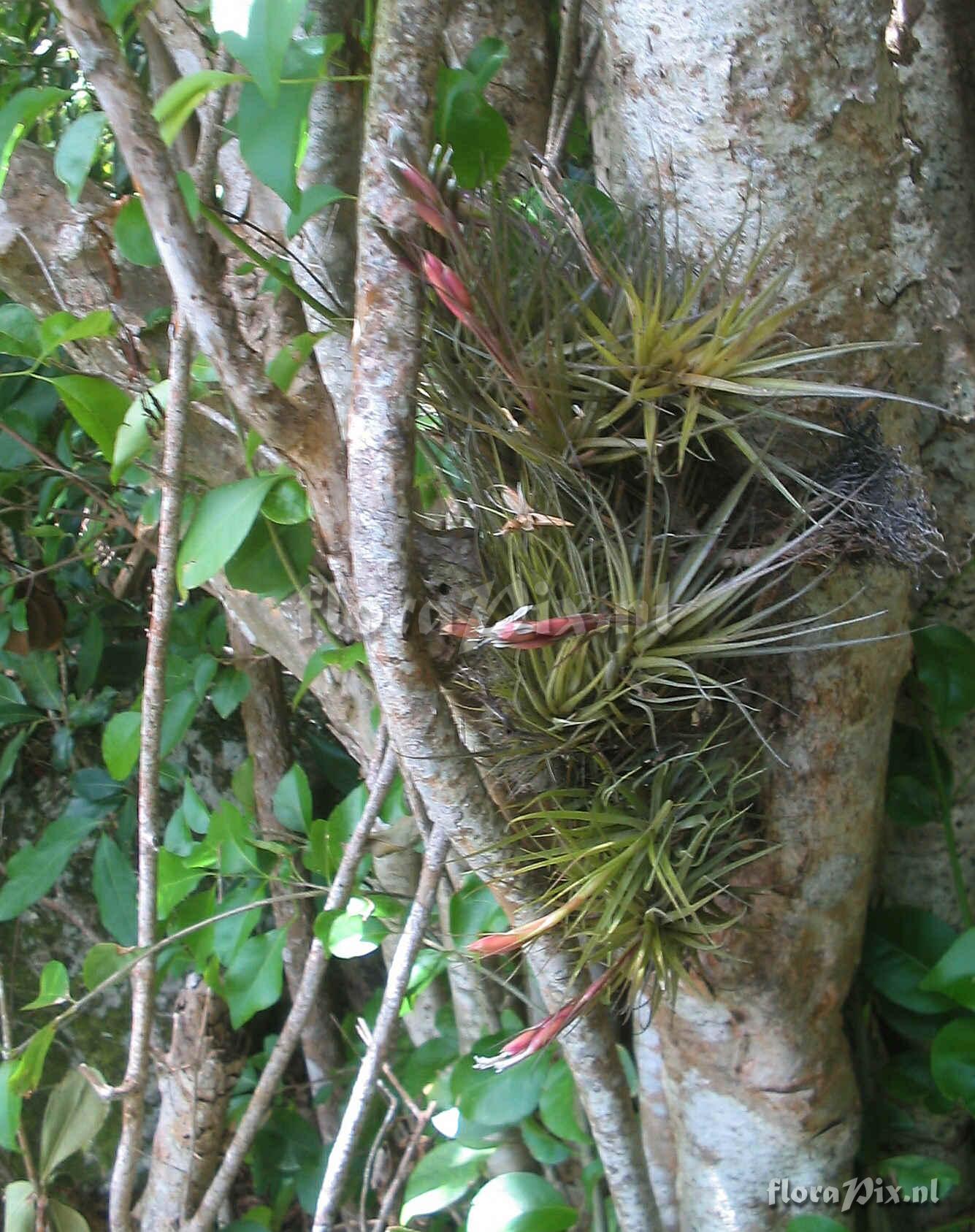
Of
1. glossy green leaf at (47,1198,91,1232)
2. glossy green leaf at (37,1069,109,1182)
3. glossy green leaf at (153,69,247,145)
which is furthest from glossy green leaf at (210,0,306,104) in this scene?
glossy green leaf at (47,1198,91,1232)

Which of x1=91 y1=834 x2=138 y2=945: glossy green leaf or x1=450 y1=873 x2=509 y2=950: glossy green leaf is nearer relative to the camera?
x1=450 y1=873 x2=509 y2=950: glossy green leaf

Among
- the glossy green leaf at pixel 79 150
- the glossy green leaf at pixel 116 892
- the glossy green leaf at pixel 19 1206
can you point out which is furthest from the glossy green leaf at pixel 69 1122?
the glossy green leaf at pixel 79 150

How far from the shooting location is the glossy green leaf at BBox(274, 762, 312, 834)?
0.92 m

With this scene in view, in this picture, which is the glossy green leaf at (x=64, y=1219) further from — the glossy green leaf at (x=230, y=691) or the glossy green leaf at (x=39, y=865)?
the glossy green leaf at (x=230, y=691)

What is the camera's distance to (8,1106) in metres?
0.77

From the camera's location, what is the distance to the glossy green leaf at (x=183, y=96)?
16.1 inches

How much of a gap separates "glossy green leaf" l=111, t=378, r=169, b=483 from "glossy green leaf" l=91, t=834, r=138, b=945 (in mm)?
681

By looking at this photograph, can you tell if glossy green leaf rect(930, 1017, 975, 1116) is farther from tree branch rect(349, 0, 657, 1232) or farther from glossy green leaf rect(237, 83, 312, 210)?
glossy green leaf rect(237, 83, 312, 210)

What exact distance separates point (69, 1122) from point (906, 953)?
0.90 meters

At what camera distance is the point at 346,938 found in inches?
31.3

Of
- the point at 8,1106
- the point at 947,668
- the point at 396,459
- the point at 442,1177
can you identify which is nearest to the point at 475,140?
the point at 396,459

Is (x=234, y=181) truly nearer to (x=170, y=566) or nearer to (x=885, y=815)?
(x=170, y=566)

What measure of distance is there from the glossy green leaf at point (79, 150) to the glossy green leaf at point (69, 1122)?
2.97ft

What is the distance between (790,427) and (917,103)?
35cm
